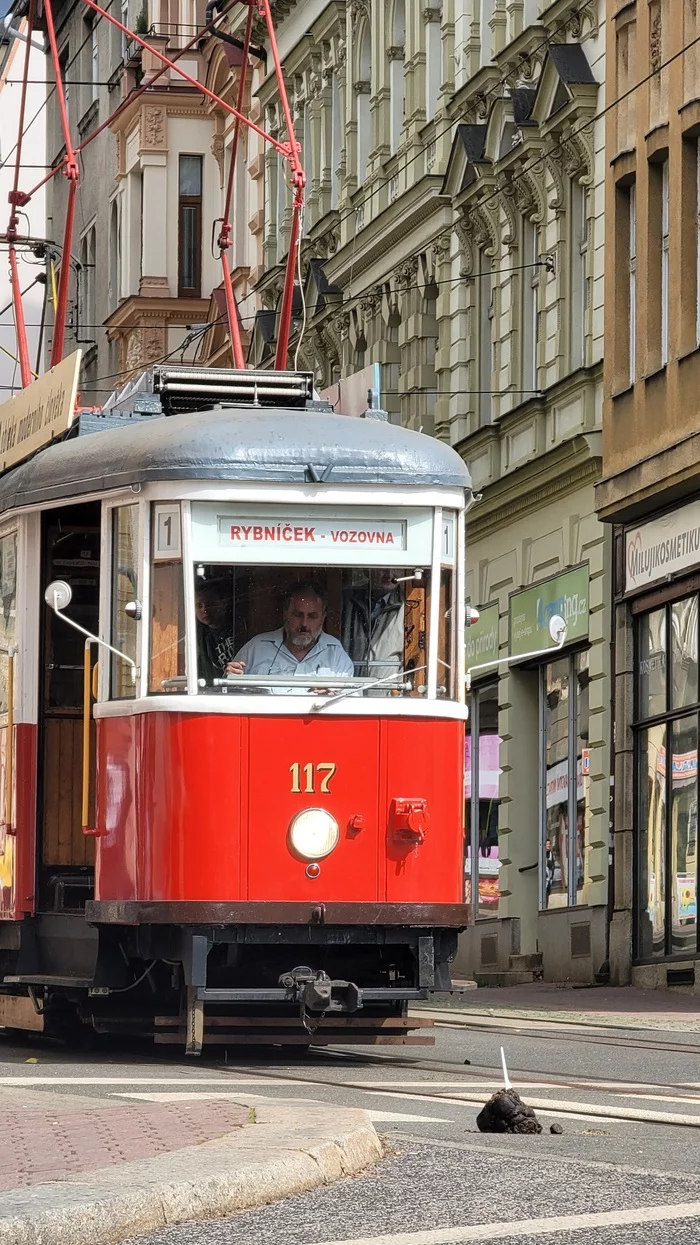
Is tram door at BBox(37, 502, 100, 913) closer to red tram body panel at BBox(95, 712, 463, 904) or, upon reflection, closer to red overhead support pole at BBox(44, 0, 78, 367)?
red tram body panel at BBox(95, 712, 463, 904)

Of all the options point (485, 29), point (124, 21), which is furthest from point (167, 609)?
point (124, 21)

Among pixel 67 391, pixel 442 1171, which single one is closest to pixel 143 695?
pixel 67 391

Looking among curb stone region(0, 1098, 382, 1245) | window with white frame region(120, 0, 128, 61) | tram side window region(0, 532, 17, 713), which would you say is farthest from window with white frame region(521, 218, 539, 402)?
window with white frame region(120, 0, 128, 61)

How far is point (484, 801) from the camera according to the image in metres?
31.7

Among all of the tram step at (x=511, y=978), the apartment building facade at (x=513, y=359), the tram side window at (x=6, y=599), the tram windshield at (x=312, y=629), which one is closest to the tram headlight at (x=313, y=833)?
the tram windshield at (x=312, y=629)

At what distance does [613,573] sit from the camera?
90.2 ft

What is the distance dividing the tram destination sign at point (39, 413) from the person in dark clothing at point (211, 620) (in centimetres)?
186

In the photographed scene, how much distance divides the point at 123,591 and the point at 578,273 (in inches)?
622

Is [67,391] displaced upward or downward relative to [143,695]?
upward

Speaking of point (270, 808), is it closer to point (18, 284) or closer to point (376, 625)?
point (376, 625)

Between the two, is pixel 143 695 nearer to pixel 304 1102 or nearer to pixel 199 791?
pixel 199 791

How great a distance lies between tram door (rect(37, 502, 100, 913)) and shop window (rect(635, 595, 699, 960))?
34.8 ft

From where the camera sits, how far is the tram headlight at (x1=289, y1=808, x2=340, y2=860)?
44.4 ft

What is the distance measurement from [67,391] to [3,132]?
1917 inches
